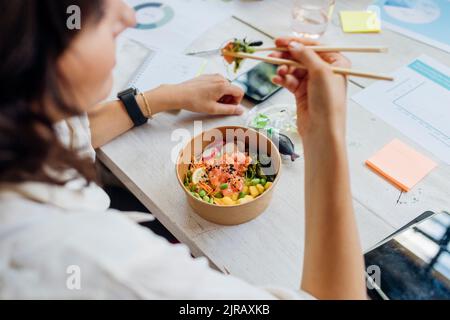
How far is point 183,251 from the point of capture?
21.6 inches

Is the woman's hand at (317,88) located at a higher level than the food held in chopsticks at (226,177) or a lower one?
higher

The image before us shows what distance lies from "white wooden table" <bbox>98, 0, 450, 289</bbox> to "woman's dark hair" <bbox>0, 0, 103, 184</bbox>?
32 cm

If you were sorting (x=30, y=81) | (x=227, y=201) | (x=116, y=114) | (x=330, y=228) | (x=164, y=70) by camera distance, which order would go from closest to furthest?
1. (x=30, y=81)
2. (x=330, y=228)
3. (x=227, y=201)
4. (x=116, y=114)
5. (x=164, y=70)

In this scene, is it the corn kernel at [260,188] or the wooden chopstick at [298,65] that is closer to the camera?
the wooden chopstick at [298,65]

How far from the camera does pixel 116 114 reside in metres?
0.92

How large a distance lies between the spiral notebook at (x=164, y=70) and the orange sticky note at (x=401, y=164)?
19.3 inches

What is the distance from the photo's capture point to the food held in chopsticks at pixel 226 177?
0.76m

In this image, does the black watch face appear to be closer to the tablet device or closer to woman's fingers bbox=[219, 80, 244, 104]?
woman's fingers bbox=[219, 80, 244, 104]

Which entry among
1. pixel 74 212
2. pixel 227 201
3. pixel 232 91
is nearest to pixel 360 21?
pixel 232 91

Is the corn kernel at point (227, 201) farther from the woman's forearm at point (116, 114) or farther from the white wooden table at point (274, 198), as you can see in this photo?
the woman's forearm at point (116, 114)

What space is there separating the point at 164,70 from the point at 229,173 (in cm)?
41

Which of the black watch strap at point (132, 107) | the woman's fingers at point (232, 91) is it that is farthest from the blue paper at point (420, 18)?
the black watch strap at point (132, 107)

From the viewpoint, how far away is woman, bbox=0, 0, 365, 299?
464 mm

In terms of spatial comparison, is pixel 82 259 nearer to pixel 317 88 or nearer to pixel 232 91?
pixel 317 88
